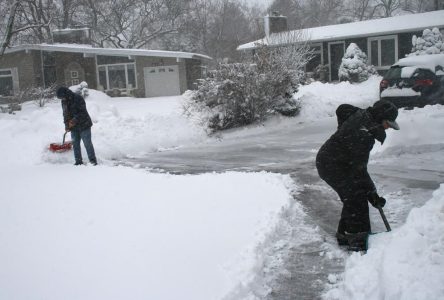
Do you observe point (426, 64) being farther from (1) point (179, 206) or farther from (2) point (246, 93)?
(1) point (179, 206)

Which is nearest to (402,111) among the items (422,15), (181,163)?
(181,163)

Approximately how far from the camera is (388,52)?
26.6 metres

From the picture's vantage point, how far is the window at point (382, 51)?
26297 millimetres

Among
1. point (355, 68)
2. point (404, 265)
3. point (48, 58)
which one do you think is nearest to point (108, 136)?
point (404, 265)

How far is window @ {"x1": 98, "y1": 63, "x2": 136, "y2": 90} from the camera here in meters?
28.0

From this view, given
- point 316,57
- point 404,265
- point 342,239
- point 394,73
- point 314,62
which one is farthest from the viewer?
point 314,62

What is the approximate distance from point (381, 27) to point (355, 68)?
4161 millimetres

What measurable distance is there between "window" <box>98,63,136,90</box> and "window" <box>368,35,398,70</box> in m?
13.8

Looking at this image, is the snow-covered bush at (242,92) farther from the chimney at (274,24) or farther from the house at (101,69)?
the chimney at (274,24)

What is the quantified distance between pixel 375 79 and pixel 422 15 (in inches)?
269

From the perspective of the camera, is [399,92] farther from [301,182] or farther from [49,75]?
[49,75]

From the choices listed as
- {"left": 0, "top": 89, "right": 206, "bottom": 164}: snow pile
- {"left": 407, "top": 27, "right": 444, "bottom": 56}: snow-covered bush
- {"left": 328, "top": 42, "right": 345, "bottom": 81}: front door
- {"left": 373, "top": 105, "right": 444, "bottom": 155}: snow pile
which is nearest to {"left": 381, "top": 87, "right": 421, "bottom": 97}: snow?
{"left": 373, "top": 105, "right": 444, "bottom": 155}: snow pile

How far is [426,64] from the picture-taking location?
14094mm

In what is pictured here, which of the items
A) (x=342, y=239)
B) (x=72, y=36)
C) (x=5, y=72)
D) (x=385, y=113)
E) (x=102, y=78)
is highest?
(x=72, y=36)
